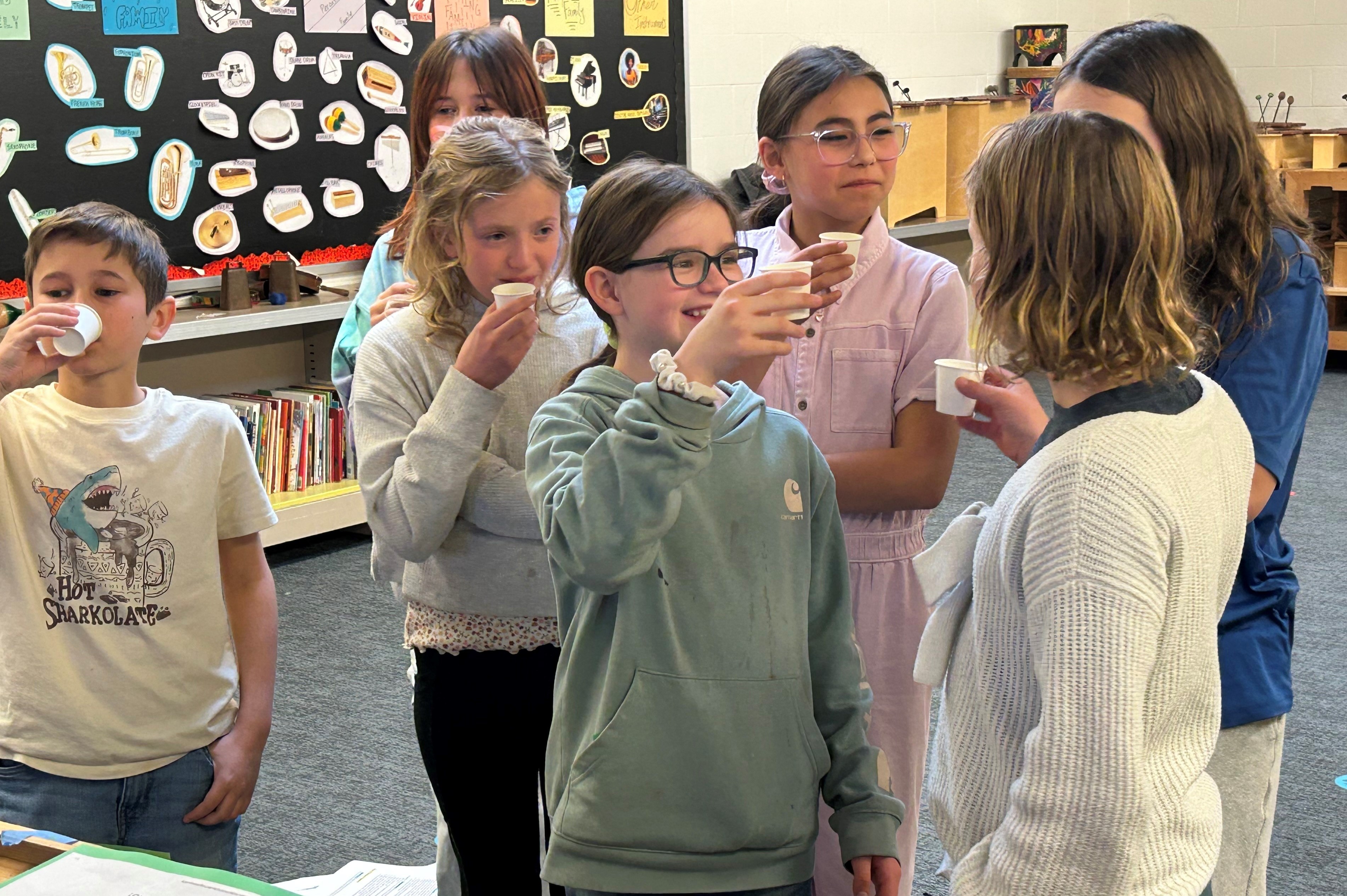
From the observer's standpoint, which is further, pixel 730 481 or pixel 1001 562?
pixel 730 481

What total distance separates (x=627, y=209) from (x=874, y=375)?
57 centimetres

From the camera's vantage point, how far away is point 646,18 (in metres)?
5.83

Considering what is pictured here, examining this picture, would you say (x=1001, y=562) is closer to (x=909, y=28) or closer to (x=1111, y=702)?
(x=1111, y=702)

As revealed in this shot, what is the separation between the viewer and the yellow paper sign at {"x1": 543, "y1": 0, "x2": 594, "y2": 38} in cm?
540

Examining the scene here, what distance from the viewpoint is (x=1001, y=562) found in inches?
45.4

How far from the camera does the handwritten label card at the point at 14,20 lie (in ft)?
12.5

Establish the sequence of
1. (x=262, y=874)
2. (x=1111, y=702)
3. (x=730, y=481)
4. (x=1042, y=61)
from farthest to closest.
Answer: (x=1042, y=61) → (x=262, y=874) → (x=730, y=481) → (x=1111, y=702)

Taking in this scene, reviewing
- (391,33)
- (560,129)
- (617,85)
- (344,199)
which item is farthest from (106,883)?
(617,85)

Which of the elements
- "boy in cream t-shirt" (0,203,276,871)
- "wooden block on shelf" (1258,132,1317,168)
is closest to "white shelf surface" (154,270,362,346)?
"boy in cream t-shirt" (0,203,276,871)

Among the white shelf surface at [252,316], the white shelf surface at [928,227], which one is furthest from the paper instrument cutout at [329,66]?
the white shelf surface at [928,227]

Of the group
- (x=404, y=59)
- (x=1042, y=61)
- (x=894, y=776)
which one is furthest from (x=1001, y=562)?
(x=1042, y=61)

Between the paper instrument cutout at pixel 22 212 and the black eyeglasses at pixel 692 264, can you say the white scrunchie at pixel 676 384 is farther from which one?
the paper instrument cutout at pixel 22 212

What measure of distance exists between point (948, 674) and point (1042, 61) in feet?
24.2

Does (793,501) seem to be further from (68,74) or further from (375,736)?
(68,74)
